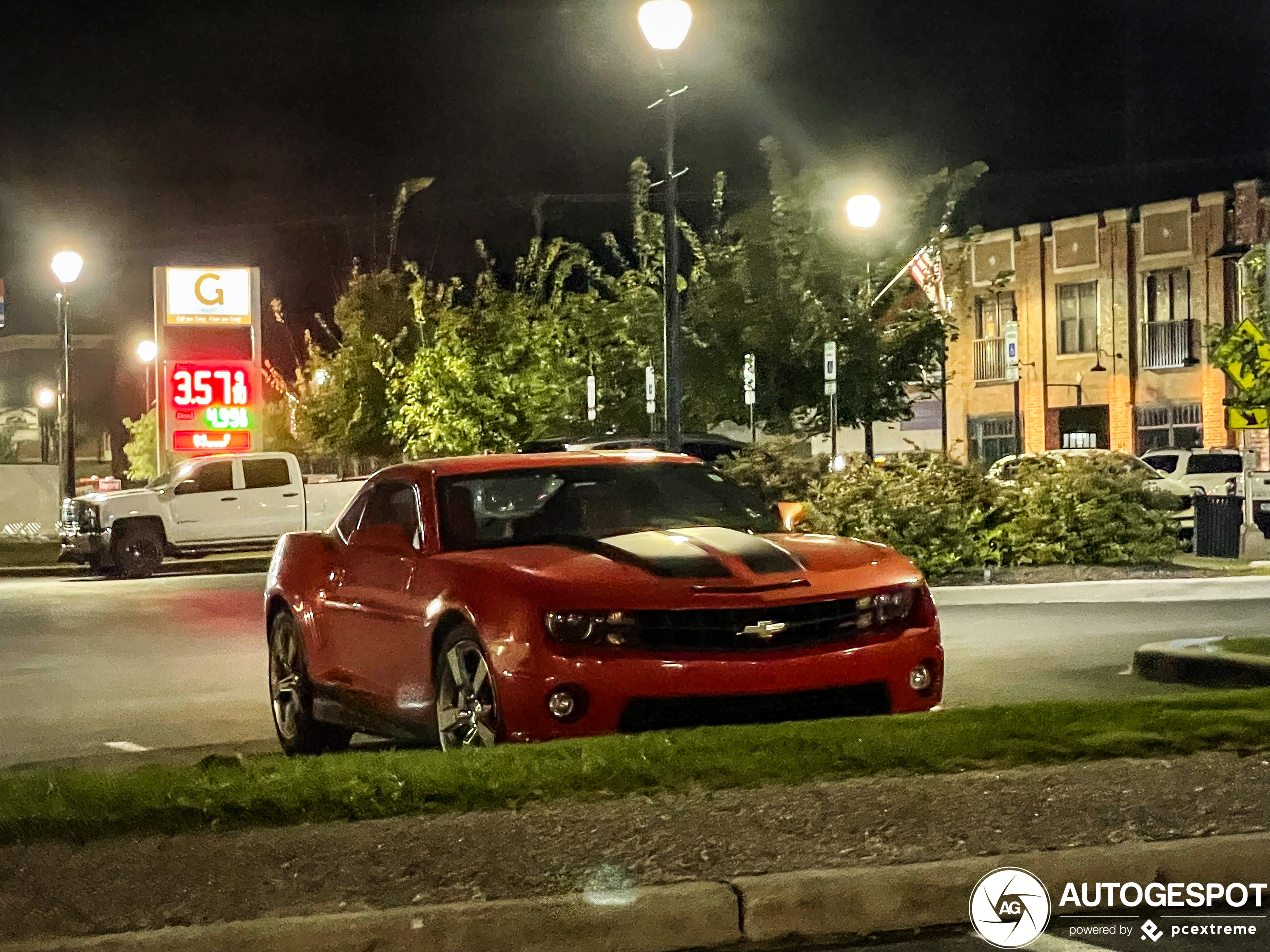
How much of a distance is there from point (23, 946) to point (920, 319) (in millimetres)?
34568

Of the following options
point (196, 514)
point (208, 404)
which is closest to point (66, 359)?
point (208, 404)

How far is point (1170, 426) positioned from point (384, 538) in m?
42.1

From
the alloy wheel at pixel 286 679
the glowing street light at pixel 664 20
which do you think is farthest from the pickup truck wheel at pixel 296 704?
the glowing street light at pixel 664 20

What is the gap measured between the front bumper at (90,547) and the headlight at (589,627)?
23.8m

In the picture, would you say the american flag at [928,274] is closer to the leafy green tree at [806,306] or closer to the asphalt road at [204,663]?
the leafy green tree at [806,306]

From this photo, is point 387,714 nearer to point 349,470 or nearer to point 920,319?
point 920,319

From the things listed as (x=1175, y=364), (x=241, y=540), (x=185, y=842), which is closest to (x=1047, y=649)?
(x=185, y=842)

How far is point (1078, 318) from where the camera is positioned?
171 feet

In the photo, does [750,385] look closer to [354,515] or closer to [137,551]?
[137,551]

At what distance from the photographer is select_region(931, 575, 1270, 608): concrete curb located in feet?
66.6

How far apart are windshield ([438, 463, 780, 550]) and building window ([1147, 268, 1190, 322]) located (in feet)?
133

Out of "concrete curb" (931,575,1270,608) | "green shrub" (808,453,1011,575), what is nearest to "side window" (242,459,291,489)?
"green shrub" (808,453,1011,575)

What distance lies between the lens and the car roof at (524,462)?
9.89 meters

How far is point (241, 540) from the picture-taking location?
3222 centimetres
